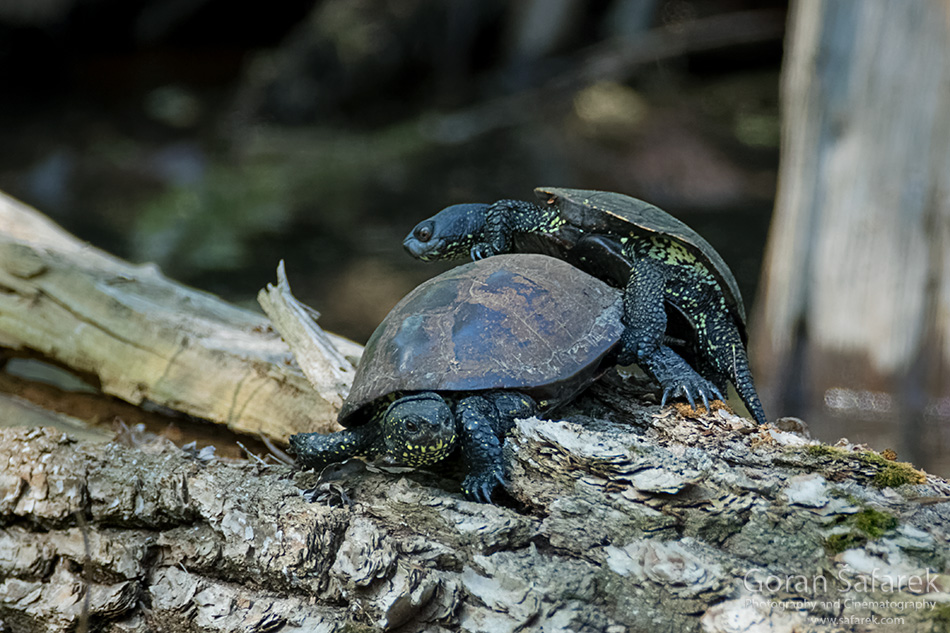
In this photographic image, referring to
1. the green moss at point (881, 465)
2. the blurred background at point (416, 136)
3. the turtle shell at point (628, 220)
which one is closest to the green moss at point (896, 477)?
the green moss at point (881, 465)

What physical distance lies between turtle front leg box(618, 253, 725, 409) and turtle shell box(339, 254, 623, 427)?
0.19ft

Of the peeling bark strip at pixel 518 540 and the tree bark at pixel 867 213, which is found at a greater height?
the tree bark at pixel 867 213

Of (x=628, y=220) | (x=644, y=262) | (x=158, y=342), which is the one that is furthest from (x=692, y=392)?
(x=158, y=342)

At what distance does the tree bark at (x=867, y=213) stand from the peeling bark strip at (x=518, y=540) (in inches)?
128

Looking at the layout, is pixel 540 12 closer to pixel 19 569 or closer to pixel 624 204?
pixel 624 204

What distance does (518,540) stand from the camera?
2.01 metres

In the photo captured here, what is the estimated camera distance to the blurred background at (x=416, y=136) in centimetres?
511

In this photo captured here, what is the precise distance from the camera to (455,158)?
10.1 meters

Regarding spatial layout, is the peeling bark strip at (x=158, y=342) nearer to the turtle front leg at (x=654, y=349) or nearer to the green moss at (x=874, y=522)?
the turtle front leg at (x=654, y=349)

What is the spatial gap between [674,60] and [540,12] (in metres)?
2.48

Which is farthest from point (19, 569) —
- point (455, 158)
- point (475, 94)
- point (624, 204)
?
point (475, 94)

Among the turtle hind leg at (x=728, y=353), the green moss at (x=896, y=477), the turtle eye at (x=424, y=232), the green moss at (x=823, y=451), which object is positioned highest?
the turtle eye at (x=424, y=232)

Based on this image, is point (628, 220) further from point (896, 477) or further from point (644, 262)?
point (896, 477)

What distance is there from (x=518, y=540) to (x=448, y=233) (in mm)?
1203
